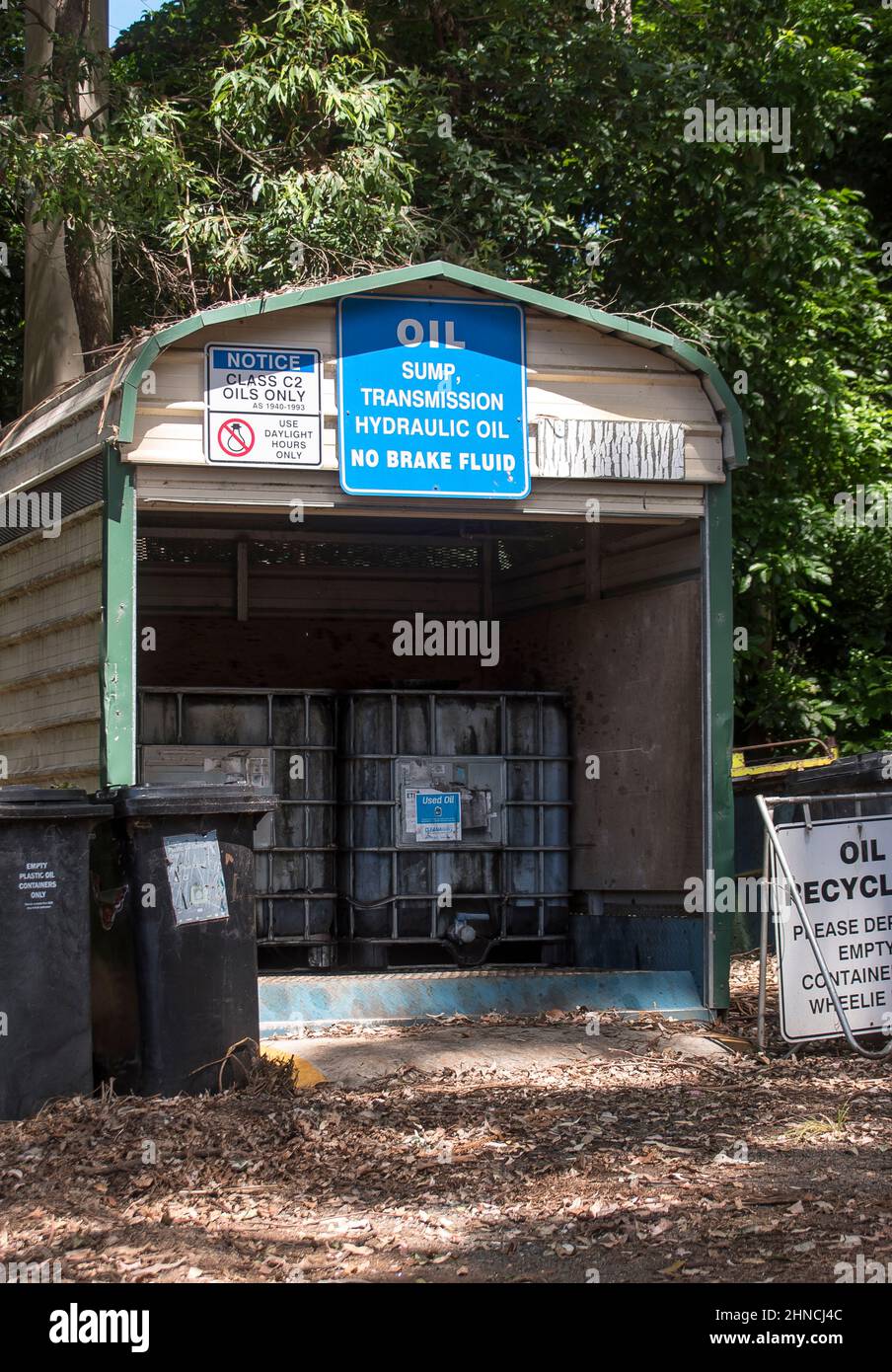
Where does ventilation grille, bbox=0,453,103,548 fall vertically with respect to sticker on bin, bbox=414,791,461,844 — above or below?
above

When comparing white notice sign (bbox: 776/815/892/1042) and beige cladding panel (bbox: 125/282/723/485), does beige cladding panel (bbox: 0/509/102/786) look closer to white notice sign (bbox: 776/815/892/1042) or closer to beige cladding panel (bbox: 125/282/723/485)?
beige cladding panel (bbox: 125/282/723/485)

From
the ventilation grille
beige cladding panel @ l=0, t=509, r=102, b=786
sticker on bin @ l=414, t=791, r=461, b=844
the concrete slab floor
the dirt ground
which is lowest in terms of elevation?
the dirt ground

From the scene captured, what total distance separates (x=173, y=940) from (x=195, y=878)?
32 cm

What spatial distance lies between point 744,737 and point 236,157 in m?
7.99

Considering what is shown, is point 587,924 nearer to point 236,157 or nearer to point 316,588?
point 316,588

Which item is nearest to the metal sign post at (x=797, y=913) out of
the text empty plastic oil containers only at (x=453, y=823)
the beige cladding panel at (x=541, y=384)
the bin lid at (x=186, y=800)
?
the beige cladding panel at (x=541, y=384)

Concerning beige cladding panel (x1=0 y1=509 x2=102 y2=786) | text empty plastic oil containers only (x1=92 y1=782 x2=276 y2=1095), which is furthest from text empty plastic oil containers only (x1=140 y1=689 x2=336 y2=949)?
text empty plastic oil containers only (x1=92 y1=782 x2=276 y2=1095)

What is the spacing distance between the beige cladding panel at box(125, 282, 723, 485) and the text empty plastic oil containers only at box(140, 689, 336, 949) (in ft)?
8.41

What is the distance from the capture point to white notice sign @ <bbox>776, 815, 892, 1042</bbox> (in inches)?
342

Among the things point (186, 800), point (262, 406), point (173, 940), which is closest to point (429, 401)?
point (262, 406)

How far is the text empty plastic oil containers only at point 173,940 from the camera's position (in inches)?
292

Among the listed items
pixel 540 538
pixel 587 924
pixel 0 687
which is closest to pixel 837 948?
pixel 587 924

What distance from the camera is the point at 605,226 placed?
16203 mm

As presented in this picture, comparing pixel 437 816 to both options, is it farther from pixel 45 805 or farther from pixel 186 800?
pixel 45 805
